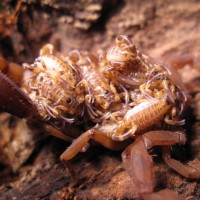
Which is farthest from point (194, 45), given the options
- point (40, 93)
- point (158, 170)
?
point (40, 93)

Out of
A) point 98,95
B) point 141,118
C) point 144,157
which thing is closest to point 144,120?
point 141,118

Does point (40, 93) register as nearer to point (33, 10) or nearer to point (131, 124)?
point (131, 124)

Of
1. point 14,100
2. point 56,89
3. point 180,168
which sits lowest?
point 180,168

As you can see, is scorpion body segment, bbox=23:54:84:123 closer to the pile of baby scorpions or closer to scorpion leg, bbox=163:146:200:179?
the pile of baby scorpions

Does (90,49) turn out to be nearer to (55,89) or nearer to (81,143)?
(55,89)

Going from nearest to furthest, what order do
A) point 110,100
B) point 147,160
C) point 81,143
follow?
point 147,160 < point 81,143 < point 110,100

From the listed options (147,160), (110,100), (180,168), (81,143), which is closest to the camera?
(147,160)

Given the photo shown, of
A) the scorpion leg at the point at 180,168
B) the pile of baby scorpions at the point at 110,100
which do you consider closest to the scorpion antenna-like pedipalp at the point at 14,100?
the pile of baby scorpions at the point at 110,100

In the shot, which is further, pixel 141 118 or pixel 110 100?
pixel 110 100
